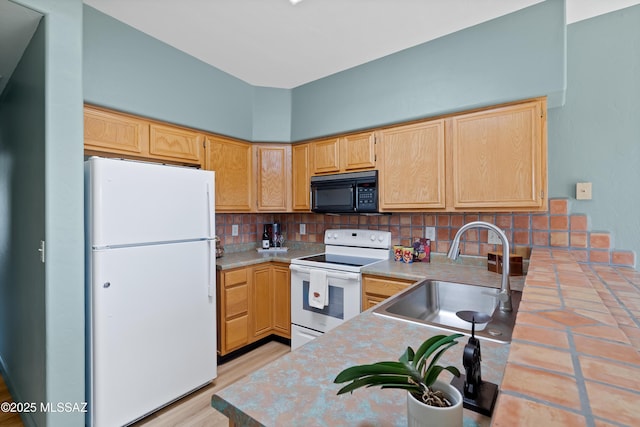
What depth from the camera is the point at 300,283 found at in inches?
102

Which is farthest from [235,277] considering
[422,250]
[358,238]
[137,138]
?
[422,250]

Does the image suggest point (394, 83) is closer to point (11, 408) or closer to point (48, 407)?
point (48, 407)

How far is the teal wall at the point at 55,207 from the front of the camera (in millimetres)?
1407

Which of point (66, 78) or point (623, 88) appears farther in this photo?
point (623, 88)

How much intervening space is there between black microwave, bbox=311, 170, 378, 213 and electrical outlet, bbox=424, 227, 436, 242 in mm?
484

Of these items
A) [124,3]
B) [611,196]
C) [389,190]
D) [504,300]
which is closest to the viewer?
[504,300]

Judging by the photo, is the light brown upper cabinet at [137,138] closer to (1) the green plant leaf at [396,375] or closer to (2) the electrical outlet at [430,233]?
(2) the electrical outlet at [430,233]

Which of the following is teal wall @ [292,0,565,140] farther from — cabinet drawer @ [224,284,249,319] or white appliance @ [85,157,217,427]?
cabinet drawer @ [224,284,249,319]

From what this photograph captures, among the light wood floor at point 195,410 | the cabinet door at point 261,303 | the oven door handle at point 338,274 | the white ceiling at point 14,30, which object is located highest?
the white ceiling at point 14,30

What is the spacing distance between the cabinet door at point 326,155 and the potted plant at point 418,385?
90.2 inches

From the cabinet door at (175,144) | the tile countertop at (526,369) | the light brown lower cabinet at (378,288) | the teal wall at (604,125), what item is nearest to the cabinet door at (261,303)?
the light brown lower cabinet at (378,288)

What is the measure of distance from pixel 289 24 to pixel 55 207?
1703mm

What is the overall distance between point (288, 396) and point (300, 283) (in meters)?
1.88

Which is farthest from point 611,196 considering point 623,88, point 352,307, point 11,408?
point 11,408
